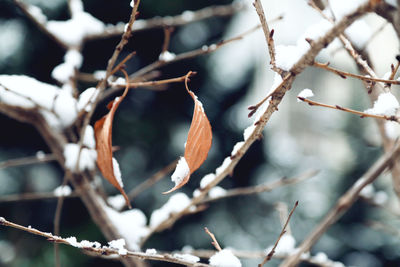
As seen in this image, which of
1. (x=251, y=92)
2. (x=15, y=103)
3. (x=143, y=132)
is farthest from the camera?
(x=251, y=92)

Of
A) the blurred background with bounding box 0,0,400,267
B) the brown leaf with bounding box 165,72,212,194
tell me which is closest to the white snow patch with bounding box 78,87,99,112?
the brown leaf with bounding box 165,72,212,194

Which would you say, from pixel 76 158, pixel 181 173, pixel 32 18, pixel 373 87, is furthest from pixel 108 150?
pixel 32 18

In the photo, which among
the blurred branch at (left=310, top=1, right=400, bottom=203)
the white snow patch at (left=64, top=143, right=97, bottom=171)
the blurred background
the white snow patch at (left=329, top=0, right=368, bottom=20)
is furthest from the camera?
the blurred background

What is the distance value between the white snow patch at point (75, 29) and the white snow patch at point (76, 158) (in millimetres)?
296

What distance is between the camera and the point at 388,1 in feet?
1.04

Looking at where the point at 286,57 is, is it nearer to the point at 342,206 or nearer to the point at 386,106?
the point at 386,106

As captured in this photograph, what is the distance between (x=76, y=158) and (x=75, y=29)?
0.36 metres

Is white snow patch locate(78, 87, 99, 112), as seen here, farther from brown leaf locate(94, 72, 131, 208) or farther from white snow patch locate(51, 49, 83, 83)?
white snow patch locate(51, 49, 83, 83)

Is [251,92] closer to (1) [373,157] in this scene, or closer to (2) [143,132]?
(2) [143,132]

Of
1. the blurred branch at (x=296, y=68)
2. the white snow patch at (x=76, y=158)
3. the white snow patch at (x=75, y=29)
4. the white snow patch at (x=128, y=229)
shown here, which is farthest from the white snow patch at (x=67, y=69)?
the blurred branch at (x=296, y=68)

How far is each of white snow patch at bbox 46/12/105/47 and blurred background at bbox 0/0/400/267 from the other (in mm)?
651

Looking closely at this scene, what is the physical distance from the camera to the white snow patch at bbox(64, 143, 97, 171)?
1.90 ft

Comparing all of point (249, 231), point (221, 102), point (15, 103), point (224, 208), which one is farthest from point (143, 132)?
point (15, 103)

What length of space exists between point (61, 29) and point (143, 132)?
0.80m
